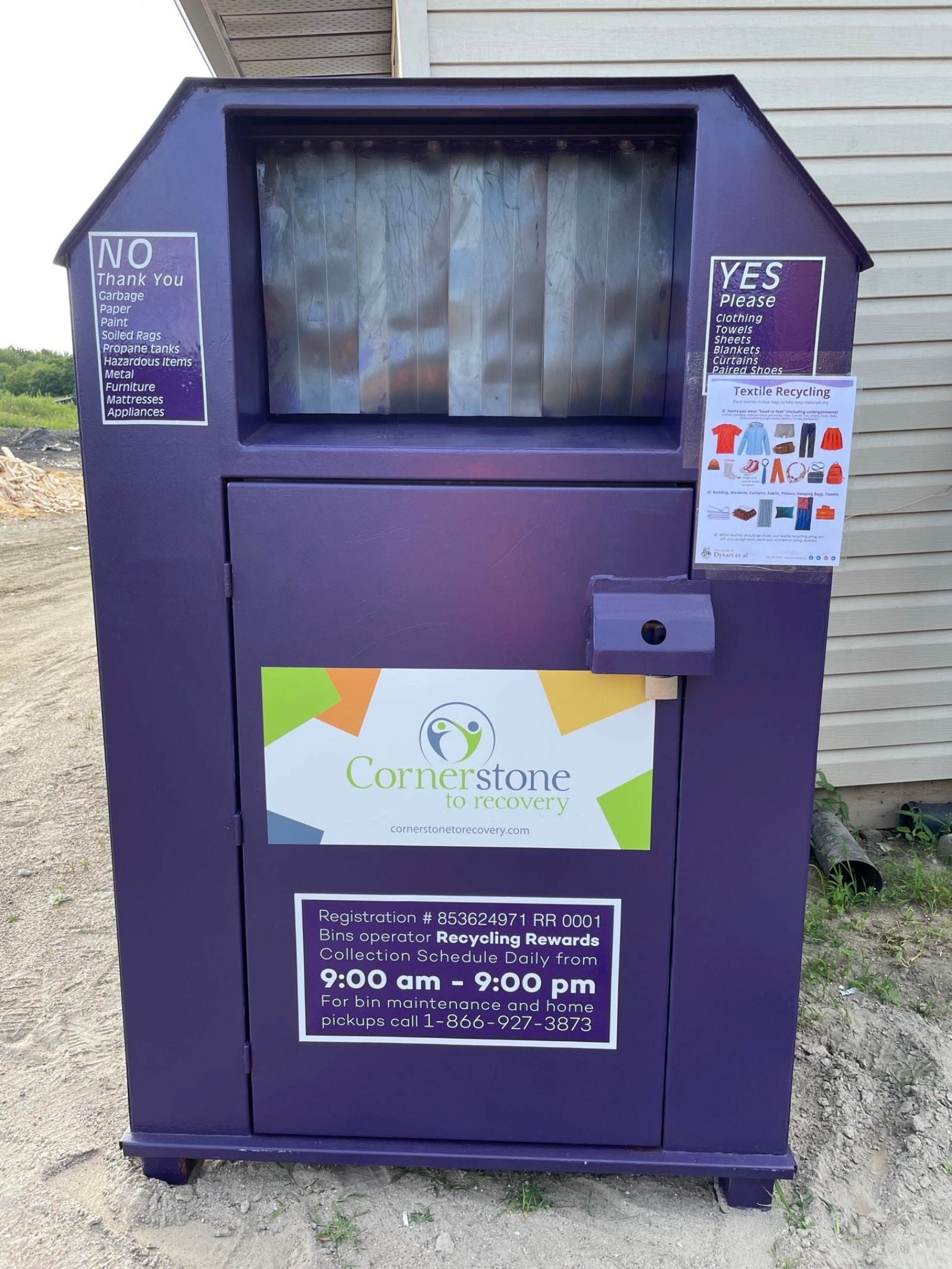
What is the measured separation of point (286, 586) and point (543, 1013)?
3.30 feet

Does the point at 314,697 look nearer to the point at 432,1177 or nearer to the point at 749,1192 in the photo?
the point at 432,1177

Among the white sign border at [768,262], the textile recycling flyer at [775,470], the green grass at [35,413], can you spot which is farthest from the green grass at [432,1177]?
the green grass at [35,413]

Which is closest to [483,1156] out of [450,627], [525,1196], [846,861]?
[525,1196]

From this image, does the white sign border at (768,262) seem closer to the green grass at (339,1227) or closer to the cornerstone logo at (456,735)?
the cornerstone logo at (456,735)

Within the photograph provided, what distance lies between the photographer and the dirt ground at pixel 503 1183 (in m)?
1.84

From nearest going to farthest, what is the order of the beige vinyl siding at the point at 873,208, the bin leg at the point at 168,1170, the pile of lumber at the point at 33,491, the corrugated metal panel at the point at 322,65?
1. the bin leg at the point at 168,1170
2. the beige vinyl siding at the point at 873,208
3. the corrugated metal panel at the point at 322,65
4. the pile of lumber at the point at 33,491

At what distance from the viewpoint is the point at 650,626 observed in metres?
1.64

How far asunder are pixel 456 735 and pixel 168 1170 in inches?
47.2

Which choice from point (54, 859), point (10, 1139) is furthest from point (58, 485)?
point (10, 1139)

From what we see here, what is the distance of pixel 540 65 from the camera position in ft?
10.1

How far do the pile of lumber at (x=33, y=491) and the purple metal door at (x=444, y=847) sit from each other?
1331 cm

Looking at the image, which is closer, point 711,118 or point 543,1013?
point 711,118

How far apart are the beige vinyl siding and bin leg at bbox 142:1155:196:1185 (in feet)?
9.14

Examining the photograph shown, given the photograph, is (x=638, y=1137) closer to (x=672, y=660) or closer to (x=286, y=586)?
(x=672, y=660)
